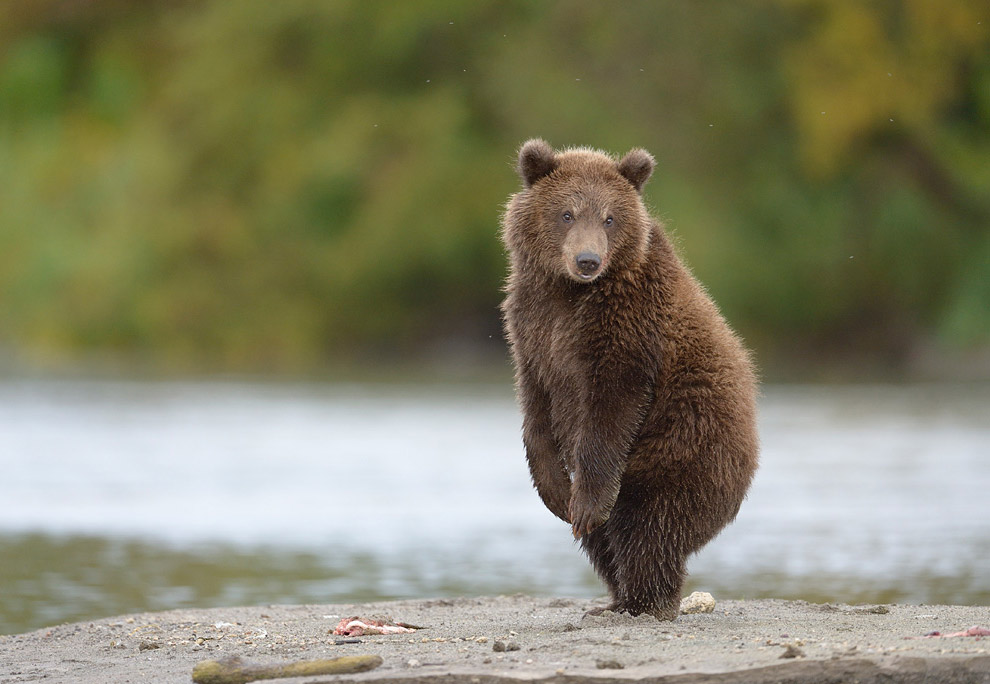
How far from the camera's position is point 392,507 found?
15.4 m

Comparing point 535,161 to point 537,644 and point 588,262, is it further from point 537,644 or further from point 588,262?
point 537,644

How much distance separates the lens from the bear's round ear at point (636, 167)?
779cm

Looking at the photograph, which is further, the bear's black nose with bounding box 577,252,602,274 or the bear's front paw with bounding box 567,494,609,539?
the bear's front paw with bounding box 567,494,609,539

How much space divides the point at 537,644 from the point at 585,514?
0.71 m

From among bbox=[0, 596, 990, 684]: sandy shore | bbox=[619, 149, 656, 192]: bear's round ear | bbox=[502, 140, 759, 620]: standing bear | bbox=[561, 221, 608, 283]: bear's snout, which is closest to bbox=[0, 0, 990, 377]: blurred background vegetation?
bbox=[0, 596, 990, 684]: sandy shore

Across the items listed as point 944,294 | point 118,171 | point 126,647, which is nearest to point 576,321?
point 126,647

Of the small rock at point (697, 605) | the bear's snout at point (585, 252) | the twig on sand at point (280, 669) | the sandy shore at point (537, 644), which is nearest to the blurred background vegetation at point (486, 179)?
the sandy shore at point (537, 644)

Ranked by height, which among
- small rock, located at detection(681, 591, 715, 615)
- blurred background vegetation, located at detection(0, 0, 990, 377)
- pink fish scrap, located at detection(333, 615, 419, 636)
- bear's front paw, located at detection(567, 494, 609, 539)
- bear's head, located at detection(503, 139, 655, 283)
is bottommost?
pink fish scrap, located at detection(333, 615, 419, 636)

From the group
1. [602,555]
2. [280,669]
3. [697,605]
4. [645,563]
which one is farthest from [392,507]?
[280,669]

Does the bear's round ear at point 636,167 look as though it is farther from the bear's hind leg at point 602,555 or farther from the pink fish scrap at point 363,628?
the pink fish scrap at point 363,628

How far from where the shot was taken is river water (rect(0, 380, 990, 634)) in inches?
439

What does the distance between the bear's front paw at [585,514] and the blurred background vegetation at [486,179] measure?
25.3 metres

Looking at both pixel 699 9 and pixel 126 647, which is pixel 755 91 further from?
pixel 126 647

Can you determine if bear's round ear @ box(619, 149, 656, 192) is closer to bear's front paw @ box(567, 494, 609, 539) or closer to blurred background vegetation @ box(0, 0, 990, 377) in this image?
bear's front paw @ box(567, 494, 609, 539)
